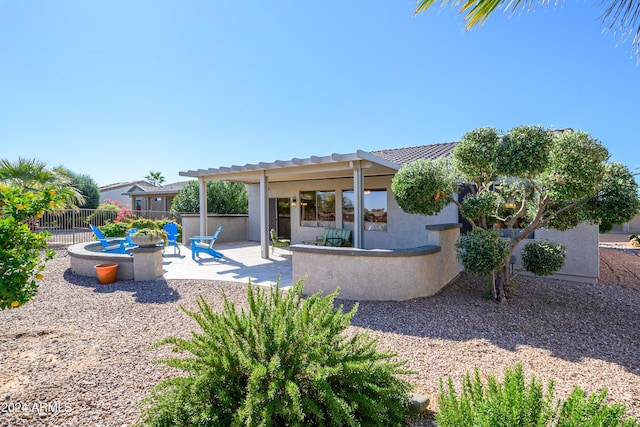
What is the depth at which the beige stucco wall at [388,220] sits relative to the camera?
404 inches

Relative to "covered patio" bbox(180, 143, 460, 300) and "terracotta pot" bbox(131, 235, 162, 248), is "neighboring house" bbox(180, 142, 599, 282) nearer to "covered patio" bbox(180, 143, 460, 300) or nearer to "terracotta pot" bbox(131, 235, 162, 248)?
"covered patio" bbox(180, 143, 460, 300)

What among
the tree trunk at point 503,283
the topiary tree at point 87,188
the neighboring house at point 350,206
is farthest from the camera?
the topiary tree at point 87,188

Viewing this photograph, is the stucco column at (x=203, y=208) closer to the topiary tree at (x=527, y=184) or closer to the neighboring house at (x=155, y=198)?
the topiary tree at (x=527, y=184)

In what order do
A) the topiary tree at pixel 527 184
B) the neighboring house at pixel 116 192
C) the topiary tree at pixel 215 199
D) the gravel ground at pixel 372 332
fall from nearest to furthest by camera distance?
the gravel ground at pixel 372 332, the topiary tree at pixel 527 184, the topiary tree at pixel 215 199, the neighboring house at pixel 116 192

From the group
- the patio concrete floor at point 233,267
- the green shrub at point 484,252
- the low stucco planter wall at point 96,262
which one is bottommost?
the patio concrete floor at point 233,267

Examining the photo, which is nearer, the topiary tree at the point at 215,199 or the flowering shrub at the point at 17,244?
the flowering shrub at the point at 17,244

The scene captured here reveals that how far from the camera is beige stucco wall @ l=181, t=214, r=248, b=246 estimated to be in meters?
14.5

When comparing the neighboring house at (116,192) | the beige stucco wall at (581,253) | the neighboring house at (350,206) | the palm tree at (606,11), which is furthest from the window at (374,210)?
the neighboring house at (116,192)

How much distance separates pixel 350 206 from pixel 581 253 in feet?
23.3

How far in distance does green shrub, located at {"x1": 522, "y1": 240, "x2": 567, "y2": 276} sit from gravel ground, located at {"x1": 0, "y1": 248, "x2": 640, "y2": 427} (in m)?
0.66

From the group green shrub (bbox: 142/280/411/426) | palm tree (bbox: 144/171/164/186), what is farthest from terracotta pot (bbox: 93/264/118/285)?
palm tree (bbox: 144/171/164/186)

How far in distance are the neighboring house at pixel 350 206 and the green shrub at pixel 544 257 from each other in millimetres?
2050

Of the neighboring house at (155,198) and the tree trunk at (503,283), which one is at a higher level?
the neighboring house at (155,198)

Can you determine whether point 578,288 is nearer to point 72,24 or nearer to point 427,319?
point 427,319
